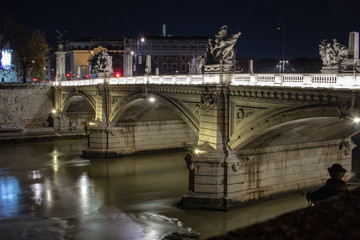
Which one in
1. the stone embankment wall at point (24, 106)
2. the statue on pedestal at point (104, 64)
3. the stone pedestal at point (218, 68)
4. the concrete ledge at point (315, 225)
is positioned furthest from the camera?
the stone embankment wall at point (24, 106)

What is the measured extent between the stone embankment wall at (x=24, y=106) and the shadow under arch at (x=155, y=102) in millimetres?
18452

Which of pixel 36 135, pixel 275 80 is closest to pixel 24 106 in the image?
pixel 36 135

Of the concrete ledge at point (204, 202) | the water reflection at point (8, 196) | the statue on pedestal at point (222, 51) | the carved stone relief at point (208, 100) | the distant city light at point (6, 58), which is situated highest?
the distant city light at point (6, 58)

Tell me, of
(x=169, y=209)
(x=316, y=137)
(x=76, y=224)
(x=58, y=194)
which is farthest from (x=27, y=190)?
(x=316, y=137)

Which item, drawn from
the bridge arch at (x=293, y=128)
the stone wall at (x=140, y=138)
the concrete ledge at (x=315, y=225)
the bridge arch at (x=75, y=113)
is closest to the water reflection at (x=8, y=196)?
the stone wall at (x=140, y=138)

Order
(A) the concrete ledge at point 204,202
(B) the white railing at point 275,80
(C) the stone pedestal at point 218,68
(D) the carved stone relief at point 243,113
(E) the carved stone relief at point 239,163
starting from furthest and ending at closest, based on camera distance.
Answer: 1. (C) the stone pedestal at point 218,68
2. (E) the carved stone relief at point 239,163
3. (A) the concrete ledge at point 204,202
4. (D) the carved stone relief at point 243,113
5. (B) the white railing at point 275,80

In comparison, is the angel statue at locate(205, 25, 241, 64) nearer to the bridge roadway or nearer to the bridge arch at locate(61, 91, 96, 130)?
the bridge roadway

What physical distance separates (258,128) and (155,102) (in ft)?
45.5

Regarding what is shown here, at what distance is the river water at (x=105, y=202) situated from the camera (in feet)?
63.3

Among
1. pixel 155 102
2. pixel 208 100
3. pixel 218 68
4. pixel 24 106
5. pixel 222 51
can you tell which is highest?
pixel 222 51

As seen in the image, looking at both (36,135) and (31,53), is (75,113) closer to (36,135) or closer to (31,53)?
(36,135)

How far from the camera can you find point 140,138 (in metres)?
37.4

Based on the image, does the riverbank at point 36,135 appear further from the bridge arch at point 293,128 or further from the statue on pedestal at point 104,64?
the bridge arch at point 293,128

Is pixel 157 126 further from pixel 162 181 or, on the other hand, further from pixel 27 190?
pixel 27 190
